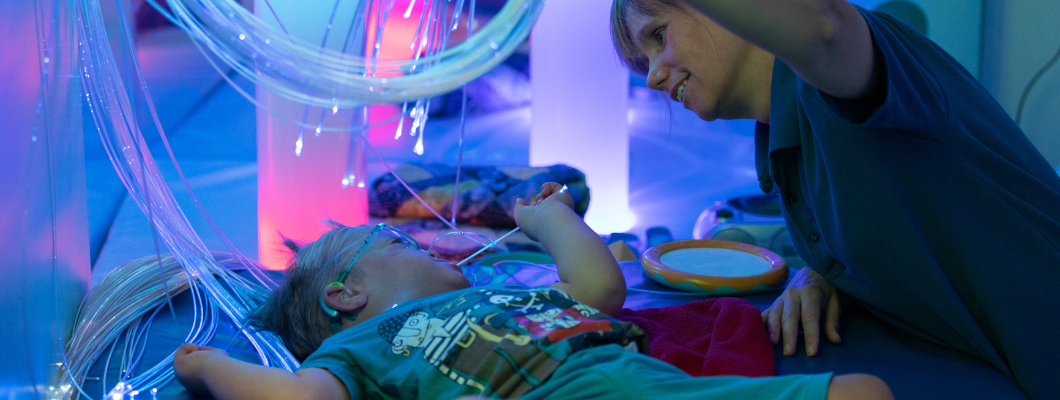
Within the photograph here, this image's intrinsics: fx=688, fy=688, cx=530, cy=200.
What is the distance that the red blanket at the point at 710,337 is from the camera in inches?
37.3

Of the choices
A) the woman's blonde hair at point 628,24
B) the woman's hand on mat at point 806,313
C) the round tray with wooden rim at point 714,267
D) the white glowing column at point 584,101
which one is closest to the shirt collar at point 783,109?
the woman's blonde hair at point 628,24

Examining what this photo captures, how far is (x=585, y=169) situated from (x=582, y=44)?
0.45m

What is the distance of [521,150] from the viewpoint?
4008mm

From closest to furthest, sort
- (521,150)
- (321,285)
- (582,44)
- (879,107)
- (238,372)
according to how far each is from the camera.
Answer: (879,107) < (238,372) < (321,285) < (582,44) < (521,150)

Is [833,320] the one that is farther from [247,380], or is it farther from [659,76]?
[247,380]

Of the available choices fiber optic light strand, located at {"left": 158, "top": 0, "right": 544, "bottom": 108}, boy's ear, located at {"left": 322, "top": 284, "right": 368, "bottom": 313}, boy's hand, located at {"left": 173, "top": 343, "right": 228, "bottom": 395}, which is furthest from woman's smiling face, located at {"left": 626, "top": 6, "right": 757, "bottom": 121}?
boy's hand, located at {"left": 173, "top": 343, "right": 228, "bottom": 395}

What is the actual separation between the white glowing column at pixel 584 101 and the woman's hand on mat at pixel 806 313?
142 cm

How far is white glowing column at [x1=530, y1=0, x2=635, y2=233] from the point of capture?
2480 mm

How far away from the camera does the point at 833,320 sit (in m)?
1.09

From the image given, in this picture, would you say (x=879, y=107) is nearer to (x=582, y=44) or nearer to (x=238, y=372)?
(x=238, y=372)

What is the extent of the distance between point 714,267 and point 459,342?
0.80m

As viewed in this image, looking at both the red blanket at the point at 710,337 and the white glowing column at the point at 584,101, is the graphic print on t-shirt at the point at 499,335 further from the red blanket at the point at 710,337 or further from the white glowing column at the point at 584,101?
the white glowing column at the point at 584,101

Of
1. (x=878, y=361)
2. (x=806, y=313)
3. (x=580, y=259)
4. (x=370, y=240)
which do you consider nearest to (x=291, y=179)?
(x=370, y=240)

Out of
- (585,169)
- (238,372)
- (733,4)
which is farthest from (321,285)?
(585,169)
